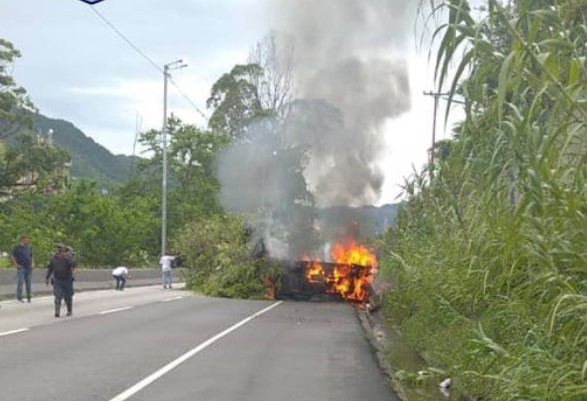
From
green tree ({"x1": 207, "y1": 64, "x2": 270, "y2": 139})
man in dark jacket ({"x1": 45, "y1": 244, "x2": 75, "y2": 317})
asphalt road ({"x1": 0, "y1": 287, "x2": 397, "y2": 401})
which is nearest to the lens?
asphalt road ({"x1": 0, "y1": 287, "x2": 397, "y2": 401})

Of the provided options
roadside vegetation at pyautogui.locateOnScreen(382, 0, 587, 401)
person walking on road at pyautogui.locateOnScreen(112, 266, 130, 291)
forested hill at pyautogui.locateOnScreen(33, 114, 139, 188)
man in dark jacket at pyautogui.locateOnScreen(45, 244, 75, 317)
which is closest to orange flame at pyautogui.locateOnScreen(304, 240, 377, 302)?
man in dark jacket at pyautogui.locateOnScreen(45, 244, 75, 317)

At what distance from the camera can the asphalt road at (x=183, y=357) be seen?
9047 millimetres

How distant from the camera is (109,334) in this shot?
14617 mm

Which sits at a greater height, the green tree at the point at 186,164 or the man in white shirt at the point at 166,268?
the green tree at the point at 186,164

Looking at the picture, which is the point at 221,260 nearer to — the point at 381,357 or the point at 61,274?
the point at 61,274

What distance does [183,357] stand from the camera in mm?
11766

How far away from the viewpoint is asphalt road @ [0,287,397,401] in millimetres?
9047

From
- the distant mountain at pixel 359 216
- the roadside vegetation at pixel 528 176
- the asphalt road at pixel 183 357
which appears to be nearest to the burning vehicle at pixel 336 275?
the distant mountain at pixel 359 216

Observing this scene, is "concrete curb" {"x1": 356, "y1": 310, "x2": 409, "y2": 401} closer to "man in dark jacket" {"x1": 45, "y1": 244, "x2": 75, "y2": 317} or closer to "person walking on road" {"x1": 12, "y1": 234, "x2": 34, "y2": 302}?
"man in dark jacket" {"x1": 45, "y1": 244, "x2": 75, "y2": 317}

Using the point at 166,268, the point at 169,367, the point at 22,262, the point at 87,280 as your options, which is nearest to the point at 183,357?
the point at 169,367

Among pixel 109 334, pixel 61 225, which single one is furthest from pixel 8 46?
pixel 109 334

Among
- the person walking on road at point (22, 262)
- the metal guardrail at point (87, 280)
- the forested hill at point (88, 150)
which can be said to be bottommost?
the metal guardrail at point (87, 280)

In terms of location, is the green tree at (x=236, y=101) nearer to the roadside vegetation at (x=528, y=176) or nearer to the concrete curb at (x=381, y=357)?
the concrete curb at (x=381, y=357)

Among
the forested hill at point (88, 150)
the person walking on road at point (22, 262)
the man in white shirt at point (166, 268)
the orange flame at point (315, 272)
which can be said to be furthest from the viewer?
the forested hill at point (88, 150)
